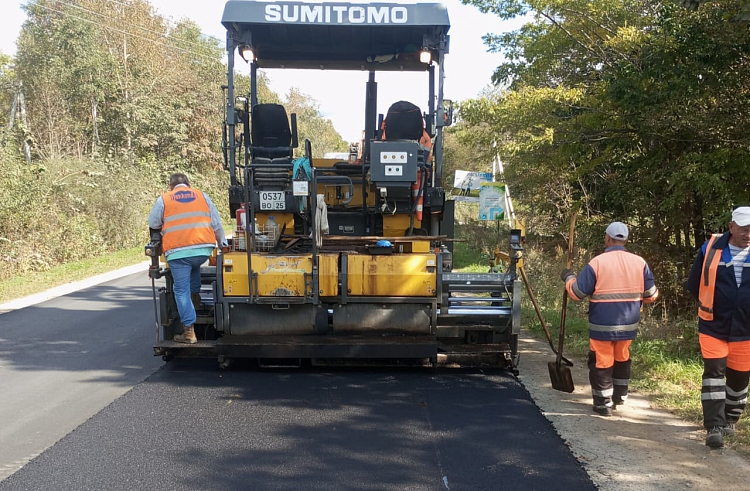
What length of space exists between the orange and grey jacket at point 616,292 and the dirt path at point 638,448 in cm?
62

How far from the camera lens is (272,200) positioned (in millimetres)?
6652

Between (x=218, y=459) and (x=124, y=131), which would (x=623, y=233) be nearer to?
(x=218, y=459)

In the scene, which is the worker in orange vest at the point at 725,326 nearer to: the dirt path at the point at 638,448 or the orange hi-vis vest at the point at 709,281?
the orange hi-vis vest at the point at 709,281

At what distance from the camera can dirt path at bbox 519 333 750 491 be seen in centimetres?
365

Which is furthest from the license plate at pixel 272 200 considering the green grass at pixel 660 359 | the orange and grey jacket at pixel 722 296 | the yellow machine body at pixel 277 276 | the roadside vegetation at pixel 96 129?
the roadside vegetation at pixel 96 129

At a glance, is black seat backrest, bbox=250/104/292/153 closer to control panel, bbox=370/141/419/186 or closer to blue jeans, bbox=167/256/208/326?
control panel, bbox=370/141/419/186

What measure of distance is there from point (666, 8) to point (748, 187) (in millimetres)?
2289

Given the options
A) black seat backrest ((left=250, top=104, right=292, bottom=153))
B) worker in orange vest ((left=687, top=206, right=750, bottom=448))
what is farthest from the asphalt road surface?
black seat backrest ((left=250, top=104, right=292, bottom=153))

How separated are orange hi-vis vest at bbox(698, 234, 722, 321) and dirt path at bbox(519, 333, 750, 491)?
0.84 metres

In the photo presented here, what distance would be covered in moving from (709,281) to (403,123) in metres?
3.62

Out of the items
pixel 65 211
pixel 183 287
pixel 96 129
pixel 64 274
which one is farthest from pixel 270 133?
pixel 96 129

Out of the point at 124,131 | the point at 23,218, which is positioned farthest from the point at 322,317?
the point at 124,131

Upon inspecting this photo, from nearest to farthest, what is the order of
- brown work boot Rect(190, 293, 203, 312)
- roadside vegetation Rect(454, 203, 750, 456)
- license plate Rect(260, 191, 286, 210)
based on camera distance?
roadside vegetation Rect(454, 203, 750, 456) < brown work boot Rect(190, 293, 203, 312) < license plate Rect(260, 191, 286, 210)

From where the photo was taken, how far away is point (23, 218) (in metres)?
15.2
